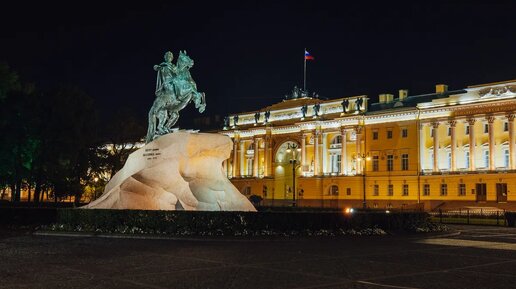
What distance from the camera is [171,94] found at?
27.8 meters

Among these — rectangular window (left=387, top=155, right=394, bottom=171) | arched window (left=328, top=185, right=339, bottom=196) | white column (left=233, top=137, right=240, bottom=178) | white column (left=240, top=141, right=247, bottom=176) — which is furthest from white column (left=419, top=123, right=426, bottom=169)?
white column (left=233, top=137, right=240, bottom=178)

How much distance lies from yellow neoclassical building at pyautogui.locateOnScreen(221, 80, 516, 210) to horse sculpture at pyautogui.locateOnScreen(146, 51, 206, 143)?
43.1m

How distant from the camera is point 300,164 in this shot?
9562 centimetres

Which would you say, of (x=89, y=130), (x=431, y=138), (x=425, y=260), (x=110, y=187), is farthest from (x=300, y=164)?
(x=425, y=260)

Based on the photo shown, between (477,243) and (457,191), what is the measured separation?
174 feet

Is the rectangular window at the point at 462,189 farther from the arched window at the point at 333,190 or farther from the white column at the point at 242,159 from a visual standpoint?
the white column at the point at 242,159

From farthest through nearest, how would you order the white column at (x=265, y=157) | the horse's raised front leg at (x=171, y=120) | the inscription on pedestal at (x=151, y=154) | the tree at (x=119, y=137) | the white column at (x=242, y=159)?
1. the white column at (x=242, y=159)
2. the white column at (x=265, y=157)
3. the tree at (x=119, y=137)
4. the horse's raised front leg at (x=171, y=120)
5. the inscription on pedestal at (x=151, y=154)

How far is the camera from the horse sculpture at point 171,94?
27.7 metres

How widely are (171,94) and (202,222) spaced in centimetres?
687

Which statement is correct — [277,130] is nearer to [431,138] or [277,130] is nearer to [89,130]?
[431,138]

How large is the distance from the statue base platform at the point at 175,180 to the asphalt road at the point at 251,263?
11.7 feet

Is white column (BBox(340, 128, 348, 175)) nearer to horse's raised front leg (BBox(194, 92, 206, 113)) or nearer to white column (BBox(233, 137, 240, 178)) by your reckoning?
white column (BBox(233, 137, 240, 178))

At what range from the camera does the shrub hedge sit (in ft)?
77.4

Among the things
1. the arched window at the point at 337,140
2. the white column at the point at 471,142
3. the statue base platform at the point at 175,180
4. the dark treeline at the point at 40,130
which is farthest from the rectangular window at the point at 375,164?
the statue base platform at the point at 175,180
